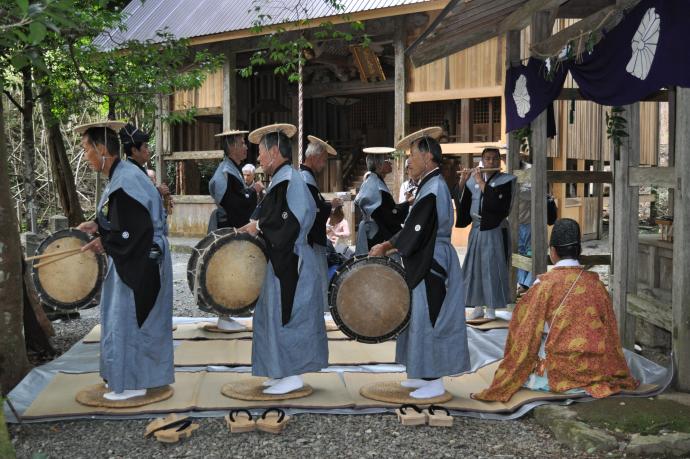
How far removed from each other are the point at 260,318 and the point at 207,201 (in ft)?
37.8

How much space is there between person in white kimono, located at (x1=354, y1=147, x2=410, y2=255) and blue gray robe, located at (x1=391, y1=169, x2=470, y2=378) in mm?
2227

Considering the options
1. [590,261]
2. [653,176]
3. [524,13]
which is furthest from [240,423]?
[524,13]

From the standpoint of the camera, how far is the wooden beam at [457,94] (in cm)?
1227

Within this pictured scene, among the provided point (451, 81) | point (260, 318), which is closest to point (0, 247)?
point (260, 318)

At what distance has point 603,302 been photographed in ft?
15.1

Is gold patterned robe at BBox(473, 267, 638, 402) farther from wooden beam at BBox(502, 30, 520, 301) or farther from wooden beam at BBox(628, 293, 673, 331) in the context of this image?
wooden beam at BBox(502, 30, 520, 301)

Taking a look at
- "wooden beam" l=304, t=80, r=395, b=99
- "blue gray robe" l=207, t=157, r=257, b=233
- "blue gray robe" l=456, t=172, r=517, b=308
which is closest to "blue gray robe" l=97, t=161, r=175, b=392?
"blue gray robe" l=207, t=157, r=257, b=233

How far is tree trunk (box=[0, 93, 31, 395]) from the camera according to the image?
4910mm

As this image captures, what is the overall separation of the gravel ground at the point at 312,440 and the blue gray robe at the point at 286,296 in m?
0.41

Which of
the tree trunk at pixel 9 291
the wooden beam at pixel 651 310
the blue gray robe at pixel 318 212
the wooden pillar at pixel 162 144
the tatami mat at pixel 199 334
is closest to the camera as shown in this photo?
the tree trunk at pixel 9 291

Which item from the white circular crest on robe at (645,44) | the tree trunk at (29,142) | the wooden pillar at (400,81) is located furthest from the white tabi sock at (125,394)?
the wooden pillar at (400,81)

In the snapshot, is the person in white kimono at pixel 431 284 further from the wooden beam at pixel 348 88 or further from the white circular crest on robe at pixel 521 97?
the wooden beam at pixel 348 88

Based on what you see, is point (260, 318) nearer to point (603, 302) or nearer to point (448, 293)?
point (448, 293)

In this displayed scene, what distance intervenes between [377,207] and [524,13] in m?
2.36
